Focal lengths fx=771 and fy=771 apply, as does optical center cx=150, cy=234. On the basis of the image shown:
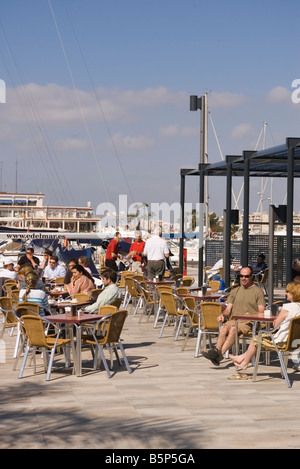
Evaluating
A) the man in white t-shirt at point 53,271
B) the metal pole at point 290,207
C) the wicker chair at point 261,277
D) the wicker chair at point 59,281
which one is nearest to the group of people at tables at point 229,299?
the metal pole at point 290,207

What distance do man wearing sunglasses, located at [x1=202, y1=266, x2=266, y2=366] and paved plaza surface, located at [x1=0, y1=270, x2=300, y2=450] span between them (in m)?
0.23

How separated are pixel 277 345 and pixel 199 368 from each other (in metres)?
1.39

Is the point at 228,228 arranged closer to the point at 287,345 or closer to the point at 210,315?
the point at 210,315

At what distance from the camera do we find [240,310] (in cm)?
1018

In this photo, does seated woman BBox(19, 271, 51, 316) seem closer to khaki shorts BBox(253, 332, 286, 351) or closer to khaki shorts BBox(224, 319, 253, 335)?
khaki shorts BBox(224, 319, 253, 335)

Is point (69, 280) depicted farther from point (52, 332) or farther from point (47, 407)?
point (47, 407)

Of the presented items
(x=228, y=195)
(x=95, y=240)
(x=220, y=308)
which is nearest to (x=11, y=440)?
(x=220, y=308)

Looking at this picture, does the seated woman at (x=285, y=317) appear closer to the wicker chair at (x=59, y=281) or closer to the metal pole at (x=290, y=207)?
the metal pole at (x=290, y=207)

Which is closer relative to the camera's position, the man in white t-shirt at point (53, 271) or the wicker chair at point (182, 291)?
the wicker chair at point (182, 291)

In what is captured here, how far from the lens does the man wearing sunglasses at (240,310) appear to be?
9.99 meters

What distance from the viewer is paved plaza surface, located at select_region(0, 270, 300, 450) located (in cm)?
632

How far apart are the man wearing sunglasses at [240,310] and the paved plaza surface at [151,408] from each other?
0.75 ft

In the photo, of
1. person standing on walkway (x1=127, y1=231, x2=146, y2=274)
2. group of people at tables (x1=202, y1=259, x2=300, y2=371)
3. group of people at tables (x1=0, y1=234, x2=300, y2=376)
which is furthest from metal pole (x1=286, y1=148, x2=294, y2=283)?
person standing on walkway (x1=127, y1=231, x2=146, y2=274)
